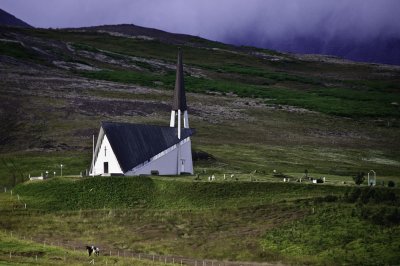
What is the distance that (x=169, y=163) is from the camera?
86.9m

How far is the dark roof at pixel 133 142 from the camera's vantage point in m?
81.0

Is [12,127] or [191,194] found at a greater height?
[12,127]

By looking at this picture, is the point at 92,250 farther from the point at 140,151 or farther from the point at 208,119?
the point at 208,119

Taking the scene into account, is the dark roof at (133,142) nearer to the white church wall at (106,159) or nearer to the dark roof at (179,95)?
the white church wall at (106,159)

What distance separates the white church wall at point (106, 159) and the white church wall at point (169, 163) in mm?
1495

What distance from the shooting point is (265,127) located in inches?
5719

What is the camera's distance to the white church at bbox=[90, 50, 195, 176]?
8106 cm

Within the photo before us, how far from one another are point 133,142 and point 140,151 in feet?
4.01

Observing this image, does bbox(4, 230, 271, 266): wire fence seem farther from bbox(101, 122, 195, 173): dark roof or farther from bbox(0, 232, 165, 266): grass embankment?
bbox(101, 122, 195, 173): dark roof

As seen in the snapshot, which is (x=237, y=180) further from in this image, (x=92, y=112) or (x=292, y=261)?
(x=92, y=112)

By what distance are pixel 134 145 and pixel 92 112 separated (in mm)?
55012

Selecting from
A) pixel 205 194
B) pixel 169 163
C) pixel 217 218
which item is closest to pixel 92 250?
pixel 217 218

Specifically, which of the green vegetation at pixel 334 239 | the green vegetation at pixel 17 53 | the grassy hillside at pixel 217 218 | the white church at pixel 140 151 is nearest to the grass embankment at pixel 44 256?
the grassy hillside at pixel 217 218

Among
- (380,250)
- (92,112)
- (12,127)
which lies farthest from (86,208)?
(92,112)
